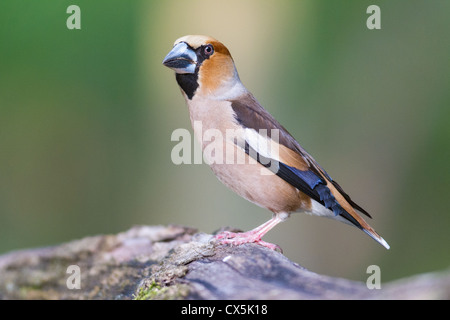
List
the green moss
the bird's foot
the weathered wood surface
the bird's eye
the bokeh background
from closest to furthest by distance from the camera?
the weathered wood surface
the green moss
the bird's foot
the bird's eye
the bokeh background

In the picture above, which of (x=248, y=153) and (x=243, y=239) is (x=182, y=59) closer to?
(x=248, y=153)

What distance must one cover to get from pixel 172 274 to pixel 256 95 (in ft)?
16.8

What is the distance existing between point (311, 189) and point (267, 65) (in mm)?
4618

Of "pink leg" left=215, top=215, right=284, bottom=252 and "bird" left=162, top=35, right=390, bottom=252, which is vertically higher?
"bird" left=162, top=35, right=390, bottom=252

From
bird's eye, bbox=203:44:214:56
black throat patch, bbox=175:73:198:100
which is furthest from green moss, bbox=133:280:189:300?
bird's eye, bbox=203:44:214:56

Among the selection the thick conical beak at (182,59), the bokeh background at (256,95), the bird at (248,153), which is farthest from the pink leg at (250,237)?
the bokeh background at (256,95)

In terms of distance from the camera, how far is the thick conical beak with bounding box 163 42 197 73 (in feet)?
13.0

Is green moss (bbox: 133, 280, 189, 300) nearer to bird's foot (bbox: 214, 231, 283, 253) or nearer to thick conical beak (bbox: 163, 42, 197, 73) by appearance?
bird's foot (bbox: 214, 231, 283, 253)

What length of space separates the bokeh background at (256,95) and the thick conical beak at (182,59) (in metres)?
3.87

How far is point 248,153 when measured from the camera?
3.79 metres

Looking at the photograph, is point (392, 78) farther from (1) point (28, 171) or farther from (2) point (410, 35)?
(1) point (28, 171)

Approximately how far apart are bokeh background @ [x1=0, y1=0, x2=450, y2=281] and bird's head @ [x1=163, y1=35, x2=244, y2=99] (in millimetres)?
3676

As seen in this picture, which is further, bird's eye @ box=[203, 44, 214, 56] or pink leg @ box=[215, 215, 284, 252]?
bird's eye @ box=[203, 44, 214, 56]

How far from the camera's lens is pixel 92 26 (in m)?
8.77
